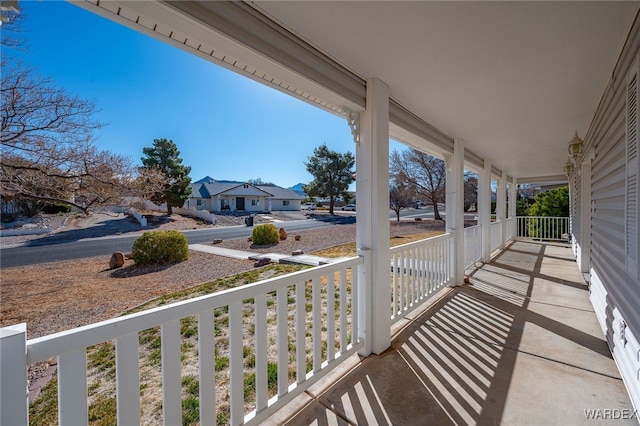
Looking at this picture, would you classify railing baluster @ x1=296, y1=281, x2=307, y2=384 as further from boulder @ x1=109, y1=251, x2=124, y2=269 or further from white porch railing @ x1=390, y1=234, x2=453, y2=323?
boulder @ x1=109, y1=251, x2=124, y2=269

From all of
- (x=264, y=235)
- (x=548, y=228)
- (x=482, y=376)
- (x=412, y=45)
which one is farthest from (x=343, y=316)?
(x=548, y=228)

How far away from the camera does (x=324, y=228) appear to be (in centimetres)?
1095

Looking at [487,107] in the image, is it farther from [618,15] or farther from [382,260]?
[382,260]

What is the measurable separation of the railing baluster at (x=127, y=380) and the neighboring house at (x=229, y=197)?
6621mm

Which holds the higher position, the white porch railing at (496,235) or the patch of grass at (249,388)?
the white porch railing at (496,235)

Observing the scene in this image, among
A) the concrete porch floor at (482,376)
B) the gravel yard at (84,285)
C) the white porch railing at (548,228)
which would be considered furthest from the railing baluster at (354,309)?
the white porch railing at (548,228)

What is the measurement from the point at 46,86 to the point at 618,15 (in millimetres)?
5648

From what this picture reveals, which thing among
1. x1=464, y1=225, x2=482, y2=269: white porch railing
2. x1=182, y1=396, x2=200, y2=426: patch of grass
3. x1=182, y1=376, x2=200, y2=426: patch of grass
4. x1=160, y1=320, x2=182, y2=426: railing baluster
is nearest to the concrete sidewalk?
x1=464, y1=225, x2=482, y2=269: white porch railing

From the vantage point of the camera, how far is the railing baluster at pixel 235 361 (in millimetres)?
1334

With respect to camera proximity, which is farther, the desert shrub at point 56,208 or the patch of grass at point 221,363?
the desert shrub at point 56,208

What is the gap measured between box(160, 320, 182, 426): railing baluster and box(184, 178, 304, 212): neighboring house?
6.55m

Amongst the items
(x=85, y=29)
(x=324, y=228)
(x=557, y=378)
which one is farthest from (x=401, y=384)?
(x=324, y=228)

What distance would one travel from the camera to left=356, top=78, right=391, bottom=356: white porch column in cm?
228

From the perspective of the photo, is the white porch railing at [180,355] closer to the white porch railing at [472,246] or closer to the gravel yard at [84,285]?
the gravel yard at [84,285]
